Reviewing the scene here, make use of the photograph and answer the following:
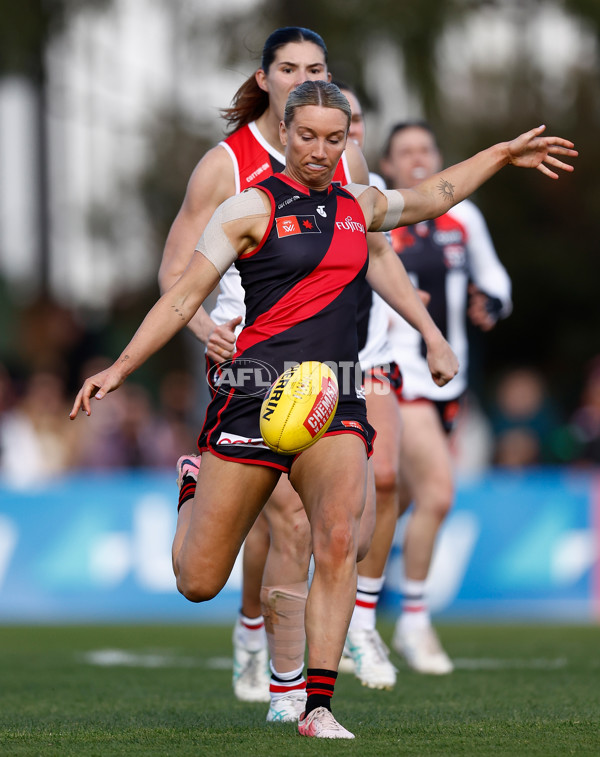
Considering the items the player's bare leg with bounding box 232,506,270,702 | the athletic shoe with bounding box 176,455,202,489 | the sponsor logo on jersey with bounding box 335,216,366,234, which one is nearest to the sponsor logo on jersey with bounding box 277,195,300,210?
the sponsor logo on jersey with bounding box 335,216,366,234

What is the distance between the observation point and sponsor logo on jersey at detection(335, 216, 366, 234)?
528cm

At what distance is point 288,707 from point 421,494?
2628 millimetres

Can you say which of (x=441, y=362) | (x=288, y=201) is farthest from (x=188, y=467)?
(x=288, y=201)

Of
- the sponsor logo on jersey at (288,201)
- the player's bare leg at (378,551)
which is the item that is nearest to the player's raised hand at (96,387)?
the sponsor logo on jersey at (288,201)

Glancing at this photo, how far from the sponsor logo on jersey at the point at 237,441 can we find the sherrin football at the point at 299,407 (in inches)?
3.9

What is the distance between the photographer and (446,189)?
18.8ft

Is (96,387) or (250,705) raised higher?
(96,387)

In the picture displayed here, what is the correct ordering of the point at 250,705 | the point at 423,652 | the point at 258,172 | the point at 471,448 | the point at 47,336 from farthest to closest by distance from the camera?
1. the point at 47,336
2. the point at 471,448
3. the point at 423,652
4. the point at 250,705
5. the point at 258,172

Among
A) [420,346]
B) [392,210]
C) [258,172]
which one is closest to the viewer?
[392,210]

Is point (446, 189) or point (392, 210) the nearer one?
point (392, 210)

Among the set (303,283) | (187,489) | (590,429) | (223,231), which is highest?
(223,231)

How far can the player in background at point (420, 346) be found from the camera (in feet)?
26.1

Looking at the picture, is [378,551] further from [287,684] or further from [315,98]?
[315,98]

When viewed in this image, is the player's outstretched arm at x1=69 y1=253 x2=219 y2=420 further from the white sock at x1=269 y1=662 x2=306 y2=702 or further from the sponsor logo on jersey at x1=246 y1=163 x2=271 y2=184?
Answer: the white sock at x1=269 y1=662 x2=306 y2=702
